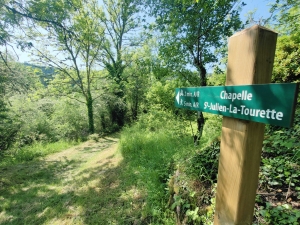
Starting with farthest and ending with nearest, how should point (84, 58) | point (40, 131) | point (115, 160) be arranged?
1. point (84, 58)
2. point (40, 131)
3. point (115, 160)

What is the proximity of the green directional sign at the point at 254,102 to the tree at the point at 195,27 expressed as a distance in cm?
258

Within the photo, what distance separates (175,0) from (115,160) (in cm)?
418

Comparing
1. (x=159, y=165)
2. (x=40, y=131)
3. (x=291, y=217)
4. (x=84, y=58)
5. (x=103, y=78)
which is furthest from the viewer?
(x=103, y=78)

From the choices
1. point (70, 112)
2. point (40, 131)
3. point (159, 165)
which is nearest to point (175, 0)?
point (159, 165)

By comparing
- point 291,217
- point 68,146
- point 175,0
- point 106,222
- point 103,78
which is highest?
point 175,0

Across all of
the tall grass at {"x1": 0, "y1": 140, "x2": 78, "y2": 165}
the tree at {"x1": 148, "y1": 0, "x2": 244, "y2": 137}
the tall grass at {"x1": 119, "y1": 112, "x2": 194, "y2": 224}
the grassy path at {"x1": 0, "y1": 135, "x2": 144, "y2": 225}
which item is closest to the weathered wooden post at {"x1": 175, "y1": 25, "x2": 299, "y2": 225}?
the tall grass at {"x1": 119, "y1": 112, "x2": 194, "y2": 224}

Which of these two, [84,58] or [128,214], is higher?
[84,58]

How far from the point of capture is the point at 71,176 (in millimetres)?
4164

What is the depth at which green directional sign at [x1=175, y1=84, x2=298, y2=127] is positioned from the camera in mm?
639

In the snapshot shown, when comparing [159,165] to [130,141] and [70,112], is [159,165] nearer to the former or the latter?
[130,141]

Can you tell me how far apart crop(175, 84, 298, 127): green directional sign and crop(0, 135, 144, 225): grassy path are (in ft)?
6.49

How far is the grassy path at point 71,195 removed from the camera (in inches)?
96.3

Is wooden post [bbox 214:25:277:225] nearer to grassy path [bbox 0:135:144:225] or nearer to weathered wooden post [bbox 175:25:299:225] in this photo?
weathered wooden post [bbox 175:25:299:225]

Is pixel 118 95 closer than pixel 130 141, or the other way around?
pixel 130 141
